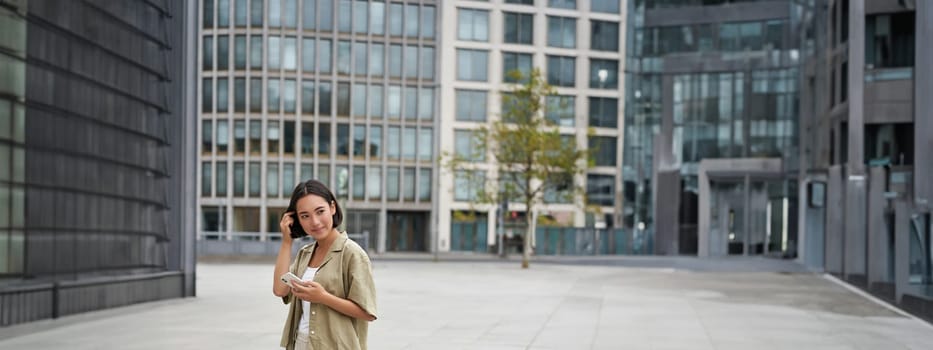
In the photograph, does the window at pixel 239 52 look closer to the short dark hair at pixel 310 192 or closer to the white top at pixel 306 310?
the white top at pixel 306 310

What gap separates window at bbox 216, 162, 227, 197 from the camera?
74.7 meters

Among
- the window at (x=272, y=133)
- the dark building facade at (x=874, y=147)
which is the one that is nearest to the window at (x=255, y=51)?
the window at (x=272, y=133)

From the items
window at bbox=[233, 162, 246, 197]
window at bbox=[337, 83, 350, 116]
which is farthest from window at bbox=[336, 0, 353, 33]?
window at bbox=[233, 162, 246, 197]

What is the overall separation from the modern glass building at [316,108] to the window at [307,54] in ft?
0.22

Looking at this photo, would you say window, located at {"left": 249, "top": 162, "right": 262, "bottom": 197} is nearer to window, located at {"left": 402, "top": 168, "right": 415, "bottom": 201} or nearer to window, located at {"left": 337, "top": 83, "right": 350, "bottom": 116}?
window, located at {"left": 337, "top": 83, "right": 350, "bottom": 116}

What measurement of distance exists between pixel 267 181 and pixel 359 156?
6.40 metres

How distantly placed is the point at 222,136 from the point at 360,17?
12.3 m

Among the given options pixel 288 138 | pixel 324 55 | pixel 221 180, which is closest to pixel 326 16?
pixel 324 55

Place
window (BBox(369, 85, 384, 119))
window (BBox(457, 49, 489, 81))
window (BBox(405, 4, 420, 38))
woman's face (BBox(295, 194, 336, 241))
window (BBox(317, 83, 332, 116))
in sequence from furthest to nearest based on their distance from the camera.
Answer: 1. window (BBox(457, 49, 489, 81))
2. window (BBox(369, 85, 384, 119))
3. window (BBox(405, 4, 420, 38))
4. window (BBox(317, 83, 332, 116))
5. woman's face (BBox(295, 194, 336, 241))

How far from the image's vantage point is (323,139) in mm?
75188

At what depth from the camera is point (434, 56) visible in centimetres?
7644

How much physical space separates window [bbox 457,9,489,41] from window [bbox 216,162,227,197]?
60.1 ft

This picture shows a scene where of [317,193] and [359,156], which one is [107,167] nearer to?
[317,193]

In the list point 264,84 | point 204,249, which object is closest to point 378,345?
point 204,249
